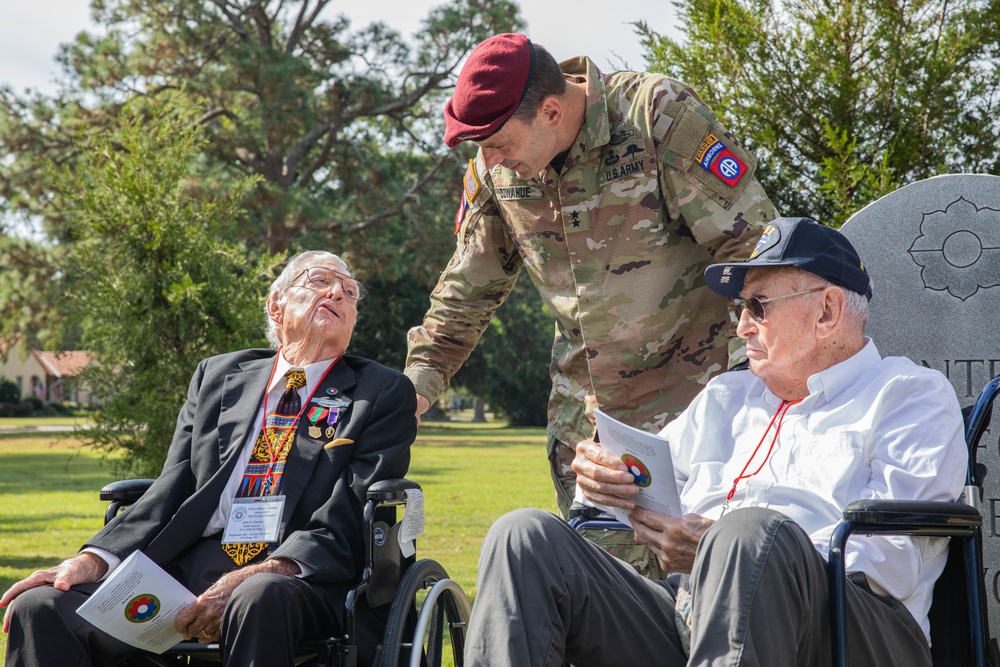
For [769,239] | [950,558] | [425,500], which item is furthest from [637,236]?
[425,500]

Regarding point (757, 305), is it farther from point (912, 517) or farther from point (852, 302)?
point (912, 517)

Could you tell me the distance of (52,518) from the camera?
996 cm

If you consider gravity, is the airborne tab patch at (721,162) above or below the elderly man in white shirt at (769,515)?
above

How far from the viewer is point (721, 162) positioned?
286 centimetres

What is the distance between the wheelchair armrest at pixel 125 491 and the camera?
3129mm

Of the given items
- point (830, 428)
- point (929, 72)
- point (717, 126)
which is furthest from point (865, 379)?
point (929, 72)

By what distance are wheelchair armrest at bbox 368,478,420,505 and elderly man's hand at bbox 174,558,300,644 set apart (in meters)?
0.30

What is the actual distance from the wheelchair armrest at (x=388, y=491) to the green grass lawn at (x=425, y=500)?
2.73 m

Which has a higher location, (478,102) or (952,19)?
(952,19)

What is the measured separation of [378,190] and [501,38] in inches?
726

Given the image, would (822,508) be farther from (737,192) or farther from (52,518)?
(52,518)

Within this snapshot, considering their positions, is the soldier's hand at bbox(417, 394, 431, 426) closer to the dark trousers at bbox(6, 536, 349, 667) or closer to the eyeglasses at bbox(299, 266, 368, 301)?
the eyeglasses at bbox(299, 266, 368, 301)

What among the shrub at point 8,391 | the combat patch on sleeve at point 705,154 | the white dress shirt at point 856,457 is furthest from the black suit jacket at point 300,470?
the shrub at point 8,391

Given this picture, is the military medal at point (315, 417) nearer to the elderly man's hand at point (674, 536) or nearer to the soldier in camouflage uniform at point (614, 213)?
the soldier in camouflage uniform at point (614, 213)
